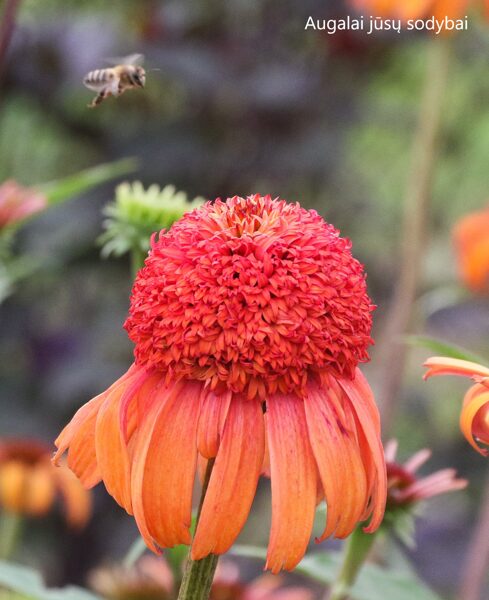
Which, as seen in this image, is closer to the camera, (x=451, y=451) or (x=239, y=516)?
(x=239, y=516)

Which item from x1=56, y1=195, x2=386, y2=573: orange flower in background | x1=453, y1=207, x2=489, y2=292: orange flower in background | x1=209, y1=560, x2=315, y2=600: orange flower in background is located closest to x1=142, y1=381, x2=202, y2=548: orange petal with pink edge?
x1=56, y1=195, x2=386, y2=573: orange flower in background

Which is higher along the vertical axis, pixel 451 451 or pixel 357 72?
pixel 357 72

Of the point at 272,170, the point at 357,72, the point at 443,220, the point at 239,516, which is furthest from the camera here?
the point at 443,220

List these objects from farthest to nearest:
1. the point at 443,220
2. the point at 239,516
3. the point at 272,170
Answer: the point at 443,220
the point at 272,170
the point at 239,516

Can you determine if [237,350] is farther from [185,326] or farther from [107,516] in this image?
[107,516]

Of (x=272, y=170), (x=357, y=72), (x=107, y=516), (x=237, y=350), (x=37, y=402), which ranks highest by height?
(x=357, y=72)

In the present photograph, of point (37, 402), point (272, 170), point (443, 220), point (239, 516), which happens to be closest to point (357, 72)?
point (272, 170)

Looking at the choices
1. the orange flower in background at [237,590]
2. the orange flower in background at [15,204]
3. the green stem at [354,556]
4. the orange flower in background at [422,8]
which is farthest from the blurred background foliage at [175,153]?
the green stem at [354,556]

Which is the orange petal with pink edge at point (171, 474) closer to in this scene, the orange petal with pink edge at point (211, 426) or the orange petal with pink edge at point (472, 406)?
the orange petal with pink edge at point (211, 426)
